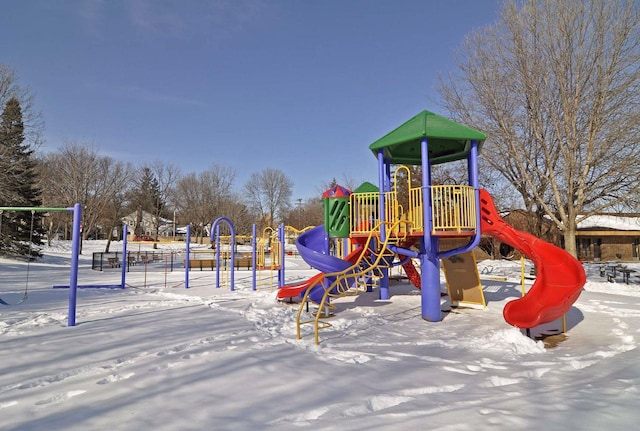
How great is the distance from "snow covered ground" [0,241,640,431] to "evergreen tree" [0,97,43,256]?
32.8ft

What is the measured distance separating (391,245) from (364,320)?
2.03 m

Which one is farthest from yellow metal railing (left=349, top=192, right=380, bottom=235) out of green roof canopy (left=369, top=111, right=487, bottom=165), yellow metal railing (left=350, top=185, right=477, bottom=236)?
green roof canopy (left=369, top=111, right=487, bottom=165)

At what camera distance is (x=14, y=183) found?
19.6 m

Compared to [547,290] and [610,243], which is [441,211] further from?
[610,243]

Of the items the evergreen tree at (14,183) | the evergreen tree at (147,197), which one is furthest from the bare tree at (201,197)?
the evergreen tree at (14,183)

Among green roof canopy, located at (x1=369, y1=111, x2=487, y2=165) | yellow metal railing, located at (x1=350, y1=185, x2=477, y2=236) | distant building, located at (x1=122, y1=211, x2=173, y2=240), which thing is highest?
distant building, located at (x1=122, y1=211, x2=173, y2=240)

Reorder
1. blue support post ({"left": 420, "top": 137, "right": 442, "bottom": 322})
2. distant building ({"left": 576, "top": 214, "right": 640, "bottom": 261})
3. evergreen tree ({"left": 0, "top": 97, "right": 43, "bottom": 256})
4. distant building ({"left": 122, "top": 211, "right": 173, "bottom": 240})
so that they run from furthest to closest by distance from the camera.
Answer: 1. distant building ({"left": 122, "top": 211, "right": 173, "bottom": 240})
2. distant building ({"left": 576, "top": 214, "right": 640, "bottom": 261})
3. evergreen tree ({"left": 0, "top": 97, "right": 43, "bottom": 256})
4. blue support post ({"left": 420, "top": 137, "right": 442, "bottom": 322})

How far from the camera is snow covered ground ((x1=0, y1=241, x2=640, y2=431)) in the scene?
356 centimetres

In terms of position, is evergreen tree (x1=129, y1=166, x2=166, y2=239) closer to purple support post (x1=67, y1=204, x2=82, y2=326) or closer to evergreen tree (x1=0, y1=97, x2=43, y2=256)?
evergreen tree (x1=0, y1=97, x2=43, y2=256)

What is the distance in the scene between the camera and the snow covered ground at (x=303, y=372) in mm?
3557

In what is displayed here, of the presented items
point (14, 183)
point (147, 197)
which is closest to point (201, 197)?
point (147, 197)

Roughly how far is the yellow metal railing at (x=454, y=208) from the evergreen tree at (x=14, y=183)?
45.8 feet

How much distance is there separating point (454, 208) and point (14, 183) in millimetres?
22633

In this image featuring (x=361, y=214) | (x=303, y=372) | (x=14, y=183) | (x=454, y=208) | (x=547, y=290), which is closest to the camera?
(x=303, y=372)
